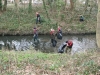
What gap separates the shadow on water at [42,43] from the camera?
72.4 ft

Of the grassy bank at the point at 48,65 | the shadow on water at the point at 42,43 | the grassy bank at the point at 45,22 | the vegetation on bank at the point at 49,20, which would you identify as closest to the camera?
the grassy bank at the point at 48,65

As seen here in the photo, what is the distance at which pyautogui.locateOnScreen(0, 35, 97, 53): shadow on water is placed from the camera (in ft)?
72.4

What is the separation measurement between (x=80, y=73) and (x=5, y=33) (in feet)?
62.7

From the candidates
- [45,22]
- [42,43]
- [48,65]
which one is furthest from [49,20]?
[48,65]

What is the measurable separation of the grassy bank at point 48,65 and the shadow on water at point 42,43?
9000 mm

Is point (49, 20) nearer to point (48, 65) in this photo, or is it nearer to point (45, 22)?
point (45, 22)

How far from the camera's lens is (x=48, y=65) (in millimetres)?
11109

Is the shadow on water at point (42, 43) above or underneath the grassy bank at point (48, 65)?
underneath

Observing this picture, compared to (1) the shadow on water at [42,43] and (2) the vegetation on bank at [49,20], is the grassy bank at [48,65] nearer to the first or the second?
(1) the shadow on water at [42,43]

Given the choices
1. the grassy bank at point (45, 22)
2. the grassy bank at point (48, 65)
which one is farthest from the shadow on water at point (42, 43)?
the grassy bank at point (48, 65)

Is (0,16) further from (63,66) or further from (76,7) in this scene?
(63,66)

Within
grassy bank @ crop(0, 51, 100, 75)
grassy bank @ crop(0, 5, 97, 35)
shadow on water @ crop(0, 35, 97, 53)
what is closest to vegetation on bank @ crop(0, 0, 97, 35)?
grassy bank @ crop(0, 5, 97, 35)

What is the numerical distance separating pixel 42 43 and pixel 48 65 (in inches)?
522

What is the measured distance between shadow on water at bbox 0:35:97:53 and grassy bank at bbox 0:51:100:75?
29.5 feet
